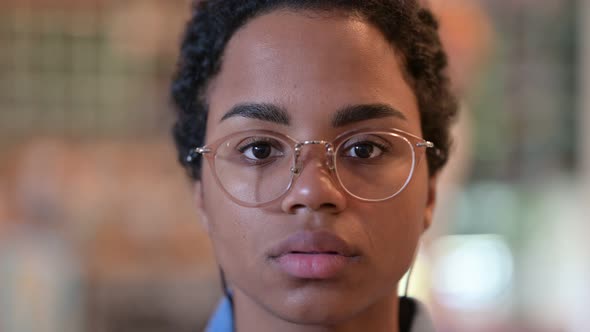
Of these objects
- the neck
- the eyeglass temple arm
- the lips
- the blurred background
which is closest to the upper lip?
the lips

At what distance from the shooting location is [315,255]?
112 cm

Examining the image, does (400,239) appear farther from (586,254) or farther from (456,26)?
(586,254)

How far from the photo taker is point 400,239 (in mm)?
1190

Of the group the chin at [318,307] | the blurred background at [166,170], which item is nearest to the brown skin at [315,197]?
the chin at [318,307]

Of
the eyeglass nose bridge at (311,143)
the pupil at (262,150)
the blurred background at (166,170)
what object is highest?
the blurred background at (166,170)

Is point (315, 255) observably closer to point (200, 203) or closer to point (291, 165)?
point (291, 165)

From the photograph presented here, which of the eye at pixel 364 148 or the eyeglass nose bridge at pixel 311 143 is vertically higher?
the eye at pixel 364 148

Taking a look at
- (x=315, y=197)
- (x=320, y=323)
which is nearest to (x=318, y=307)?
(x=320, y=323)

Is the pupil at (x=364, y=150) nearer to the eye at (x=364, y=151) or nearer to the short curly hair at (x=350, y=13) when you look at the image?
the eye at (x=364, y=151)

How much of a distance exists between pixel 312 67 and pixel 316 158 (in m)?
Result: 0.14

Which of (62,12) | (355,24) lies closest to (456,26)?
(355,24)

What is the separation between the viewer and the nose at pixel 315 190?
112 centimetres

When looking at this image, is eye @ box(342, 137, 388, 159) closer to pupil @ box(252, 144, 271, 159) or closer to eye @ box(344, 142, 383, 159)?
eye @ box(344, 142, 383, 159)

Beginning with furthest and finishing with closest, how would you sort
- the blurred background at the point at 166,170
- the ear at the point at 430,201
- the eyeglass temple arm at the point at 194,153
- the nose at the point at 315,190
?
the blurred background at the point at 166,170 → the ear at the point at 430,201 → the eyeglass temple arm at the point at 194,153 → the nose at the point at 315,190
